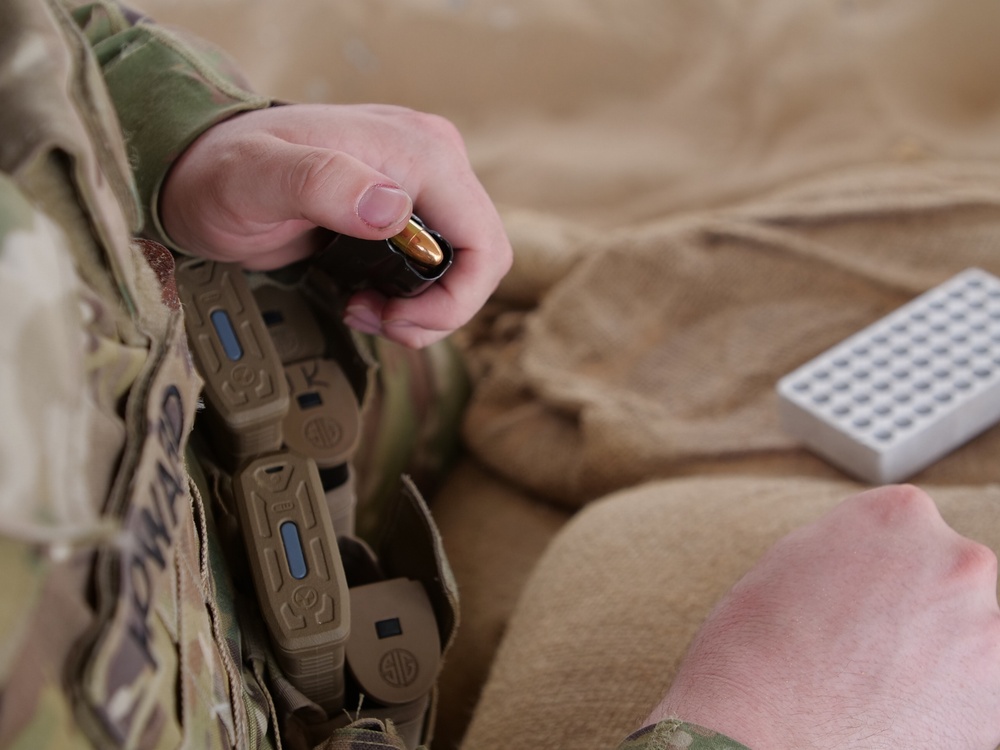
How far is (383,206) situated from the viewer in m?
0.42

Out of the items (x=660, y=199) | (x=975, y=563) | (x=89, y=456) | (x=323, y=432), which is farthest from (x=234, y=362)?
(x=660, y=199)

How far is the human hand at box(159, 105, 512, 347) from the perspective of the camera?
17.9 inches

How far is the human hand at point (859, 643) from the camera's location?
0.39 meters

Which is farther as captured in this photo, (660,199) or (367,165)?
(660,199)

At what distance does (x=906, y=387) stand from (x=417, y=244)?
1.20ft

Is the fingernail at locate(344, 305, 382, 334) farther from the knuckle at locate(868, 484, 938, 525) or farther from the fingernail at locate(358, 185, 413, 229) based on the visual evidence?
the knuckle at locate(868, 484, 938, 525)

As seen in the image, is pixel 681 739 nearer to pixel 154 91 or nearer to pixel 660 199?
pixel 154 91

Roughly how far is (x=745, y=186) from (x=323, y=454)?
62cm

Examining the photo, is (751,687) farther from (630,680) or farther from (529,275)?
(529,275)


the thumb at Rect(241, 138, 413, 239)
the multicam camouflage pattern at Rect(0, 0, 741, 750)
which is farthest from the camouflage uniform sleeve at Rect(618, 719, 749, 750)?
the thumb at Rect(241, 138, 413, 239)

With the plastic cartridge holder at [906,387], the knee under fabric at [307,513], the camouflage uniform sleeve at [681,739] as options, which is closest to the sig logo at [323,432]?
the knee under fabric at [307,513]

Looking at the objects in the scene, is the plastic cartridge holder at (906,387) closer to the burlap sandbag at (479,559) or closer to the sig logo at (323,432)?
the burlap sandbag at (479,559)

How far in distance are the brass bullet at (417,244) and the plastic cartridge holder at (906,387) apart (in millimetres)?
301

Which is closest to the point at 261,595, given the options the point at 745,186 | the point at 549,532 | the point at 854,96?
the point at 549,532
